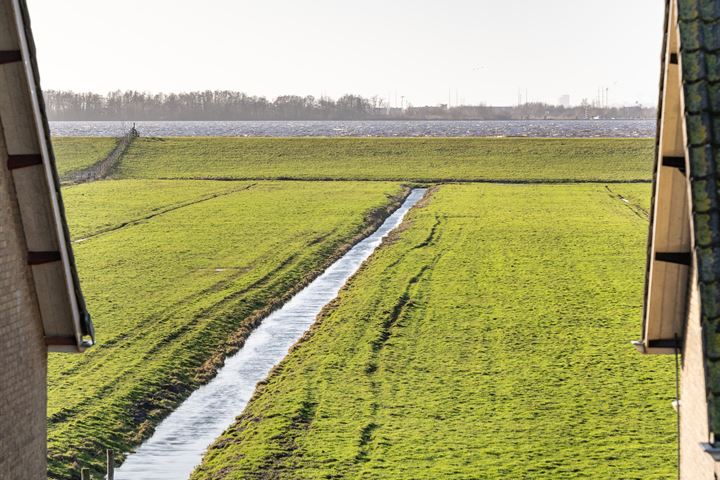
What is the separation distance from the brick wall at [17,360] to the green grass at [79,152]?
263 feet

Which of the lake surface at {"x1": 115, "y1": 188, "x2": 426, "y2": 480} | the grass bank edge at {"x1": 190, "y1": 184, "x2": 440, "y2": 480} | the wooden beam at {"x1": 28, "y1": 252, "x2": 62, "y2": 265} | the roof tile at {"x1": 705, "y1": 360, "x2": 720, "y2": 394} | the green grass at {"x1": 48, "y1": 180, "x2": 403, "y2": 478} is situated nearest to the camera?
the roof tile at {"x1": 705, "y1": 360, "x2": 720, "y2": 394}

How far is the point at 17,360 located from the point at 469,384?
1450 cm

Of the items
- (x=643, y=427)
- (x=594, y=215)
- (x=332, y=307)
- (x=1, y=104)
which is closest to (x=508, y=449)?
(x=643, y=427)

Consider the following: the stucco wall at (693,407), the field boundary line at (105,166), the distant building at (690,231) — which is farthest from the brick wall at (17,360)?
the field boundary line at (105,166)

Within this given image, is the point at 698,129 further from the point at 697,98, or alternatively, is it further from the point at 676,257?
the point at 676,257

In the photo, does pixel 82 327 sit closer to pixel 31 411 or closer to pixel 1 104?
pixel 31 411

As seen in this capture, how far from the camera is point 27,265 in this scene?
11.2 metres

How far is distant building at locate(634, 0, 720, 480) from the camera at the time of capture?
22.4 ft

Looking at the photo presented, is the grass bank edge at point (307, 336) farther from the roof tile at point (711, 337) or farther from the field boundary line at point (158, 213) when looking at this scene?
the roof tile at point (711, 337)

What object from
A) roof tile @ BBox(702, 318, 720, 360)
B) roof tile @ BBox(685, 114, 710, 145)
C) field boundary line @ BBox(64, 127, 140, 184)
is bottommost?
field boundary line @ BBox(64, 127, 140, 184)

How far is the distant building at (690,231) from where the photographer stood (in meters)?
6.81

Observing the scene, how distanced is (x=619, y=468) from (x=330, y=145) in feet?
285

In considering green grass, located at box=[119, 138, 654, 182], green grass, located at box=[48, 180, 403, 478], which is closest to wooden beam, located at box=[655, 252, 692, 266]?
green grass, located at box=[48, 180, 403, 478]

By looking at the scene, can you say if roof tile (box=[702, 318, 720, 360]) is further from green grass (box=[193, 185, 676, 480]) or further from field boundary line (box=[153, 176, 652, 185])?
field boundary line (box=[153, 176, 652, 185])
